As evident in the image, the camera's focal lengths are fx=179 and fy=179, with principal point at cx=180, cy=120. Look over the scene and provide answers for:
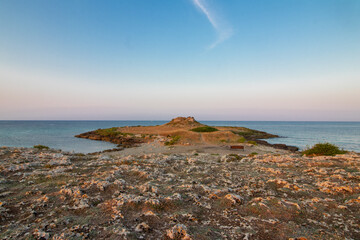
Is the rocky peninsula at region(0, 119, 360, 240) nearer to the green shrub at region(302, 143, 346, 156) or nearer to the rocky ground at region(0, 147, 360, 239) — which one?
the rocky ground at region(0, 147, 360, 239)

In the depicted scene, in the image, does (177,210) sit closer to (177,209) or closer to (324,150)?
(177,209)

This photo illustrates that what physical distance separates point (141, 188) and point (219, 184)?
301 centimetres

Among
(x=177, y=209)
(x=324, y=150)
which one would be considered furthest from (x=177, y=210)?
(x=324, y=150)

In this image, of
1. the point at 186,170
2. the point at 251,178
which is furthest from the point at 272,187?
the point at 186,170

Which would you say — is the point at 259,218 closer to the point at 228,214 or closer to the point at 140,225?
the point at 228,214

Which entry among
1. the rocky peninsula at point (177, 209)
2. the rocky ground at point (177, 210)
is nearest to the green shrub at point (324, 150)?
the rocky peninsula at point (177, 209)

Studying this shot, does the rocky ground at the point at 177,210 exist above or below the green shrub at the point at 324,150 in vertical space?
above

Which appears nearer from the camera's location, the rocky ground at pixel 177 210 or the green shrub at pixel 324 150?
the rocky ground at pixel 177 210

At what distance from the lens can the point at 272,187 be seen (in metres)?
6.69

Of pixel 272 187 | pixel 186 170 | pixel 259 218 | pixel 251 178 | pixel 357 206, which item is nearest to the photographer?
pixel 259 218

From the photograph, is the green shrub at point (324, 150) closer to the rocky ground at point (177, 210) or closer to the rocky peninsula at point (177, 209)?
the rocky peninsula at point (177, 209)

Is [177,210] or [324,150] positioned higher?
[177,210]

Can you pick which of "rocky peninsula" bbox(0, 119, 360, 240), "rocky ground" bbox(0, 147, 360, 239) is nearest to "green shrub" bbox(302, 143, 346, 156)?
"rocky peninsula" bbox(0, 119, 360, 240)

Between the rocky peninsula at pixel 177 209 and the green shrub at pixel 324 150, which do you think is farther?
the green shrub at pixel 324 150
